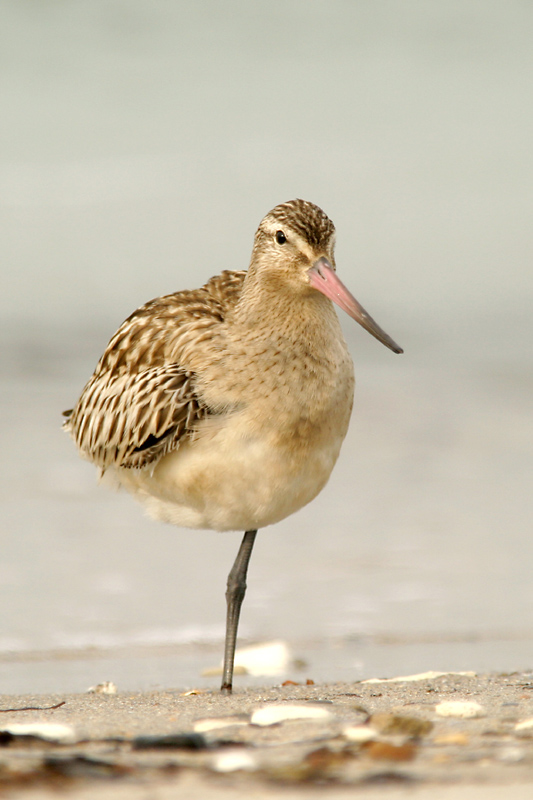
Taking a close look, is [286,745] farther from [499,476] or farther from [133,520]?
[499,476]

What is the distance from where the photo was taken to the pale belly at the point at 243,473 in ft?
18.3

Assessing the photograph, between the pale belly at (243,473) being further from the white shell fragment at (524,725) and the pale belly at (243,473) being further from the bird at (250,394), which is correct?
the white shell fragment at (524,725)

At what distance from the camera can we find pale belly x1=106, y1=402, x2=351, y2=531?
18.3 feet

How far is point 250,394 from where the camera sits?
5.63 m

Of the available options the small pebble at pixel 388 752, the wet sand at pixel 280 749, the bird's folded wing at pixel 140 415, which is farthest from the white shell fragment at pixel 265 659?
the small pebble at pixel 388 752

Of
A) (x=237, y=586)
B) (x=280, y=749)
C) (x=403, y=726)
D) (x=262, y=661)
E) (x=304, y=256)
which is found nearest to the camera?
(x=280, y=749)

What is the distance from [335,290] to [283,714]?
2110mm

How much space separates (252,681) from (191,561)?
7.27ft

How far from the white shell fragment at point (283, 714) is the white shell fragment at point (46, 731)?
652mm

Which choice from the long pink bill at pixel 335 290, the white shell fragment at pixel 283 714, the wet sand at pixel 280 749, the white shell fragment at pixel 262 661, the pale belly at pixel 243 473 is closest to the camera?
the wet sand at pixel 280 749

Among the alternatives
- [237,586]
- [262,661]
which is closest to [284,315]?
[237,586]

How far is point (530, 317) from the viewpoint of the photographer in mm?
20047

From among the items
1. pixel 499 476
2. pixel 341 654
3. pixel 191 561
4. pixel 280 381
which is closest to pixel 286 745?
pixel 280 381

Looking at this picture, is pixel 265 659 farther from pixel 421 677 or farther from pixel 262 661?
pixel 421 677
